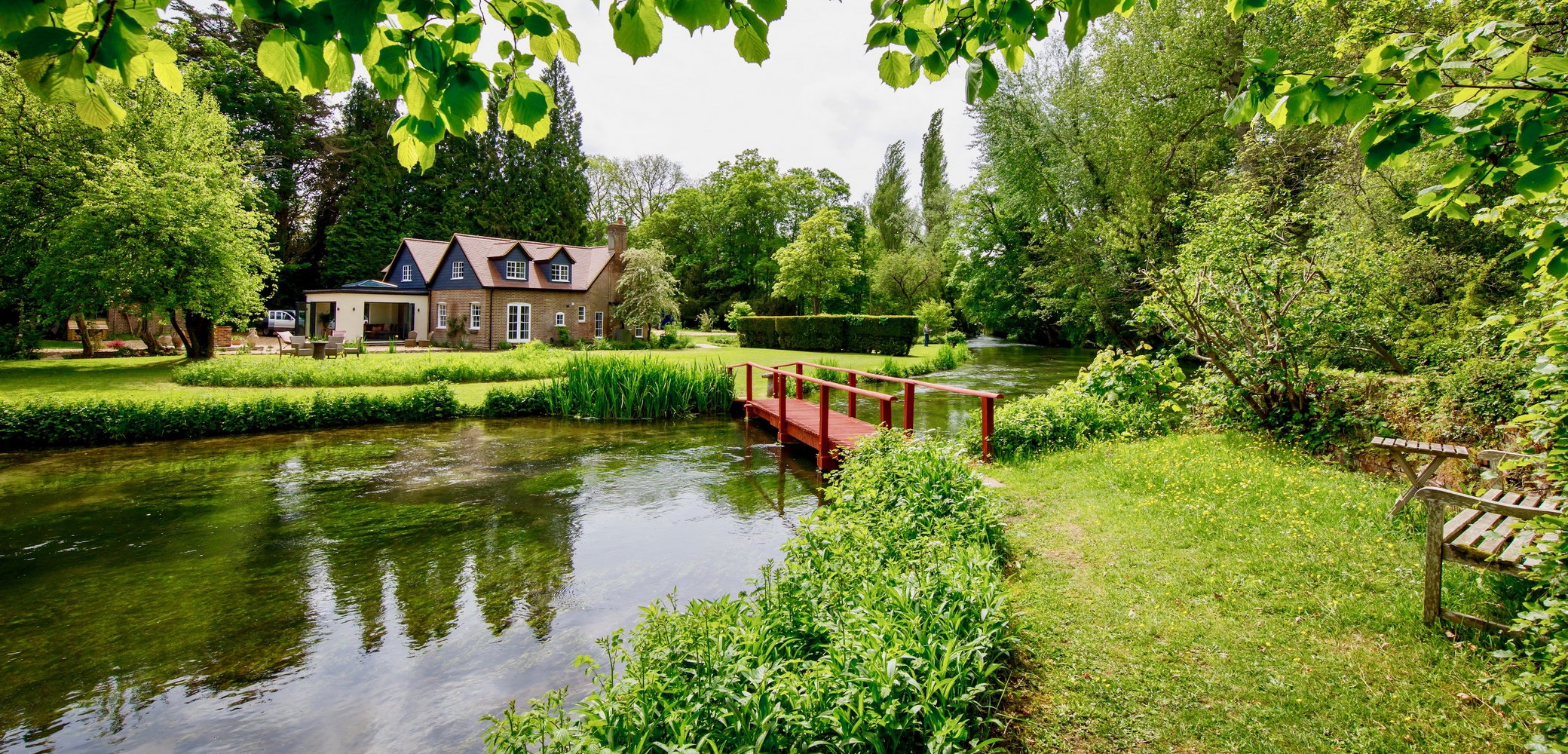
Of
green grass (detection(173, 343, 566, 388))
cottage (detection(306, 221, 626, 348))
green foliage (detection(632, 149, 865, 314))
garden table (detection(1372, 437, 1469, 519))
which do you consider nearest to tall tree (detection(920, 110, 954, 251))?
green foliage (detection(632, 149, 865, 314))

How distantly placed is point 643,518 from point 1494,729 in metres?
7.18

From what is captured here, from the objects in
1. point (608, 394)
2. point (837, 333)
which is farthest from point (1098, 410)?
point (837, 333)

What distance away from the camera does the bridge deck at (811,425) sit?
1030cm

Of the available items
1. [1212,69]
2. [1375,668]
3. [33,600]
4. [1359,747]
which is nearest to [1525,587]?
[1375,668]

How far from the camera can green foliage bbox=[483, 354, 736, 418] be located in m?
16.1

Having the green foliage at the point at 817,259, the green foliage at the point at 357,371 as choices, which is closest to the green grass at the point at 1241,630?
the green foliage at the point at 357,371

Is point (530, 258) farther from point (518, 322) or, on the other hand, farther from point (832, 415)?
point (832, 415)

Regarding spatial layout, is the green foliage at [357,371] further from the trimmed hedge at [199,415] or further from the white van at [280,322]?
the white van at [280,322]

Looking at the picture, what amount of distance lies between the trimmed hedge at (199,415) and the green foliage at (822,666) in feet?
41.4

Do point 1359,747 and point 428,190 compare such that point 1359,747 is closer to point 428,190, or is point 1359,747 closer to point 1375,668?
point 1375,668

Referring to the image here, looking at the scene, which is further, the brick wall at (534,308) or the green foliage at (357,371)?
the brick wall at (534,308)

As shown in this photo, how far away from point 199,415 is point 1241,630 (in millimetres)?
16641

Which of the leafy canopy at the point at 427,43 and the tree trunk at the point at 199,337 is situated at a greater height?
the leafy canopy at the point at 427,43

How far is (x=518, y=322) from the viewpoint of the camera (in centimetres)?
3341
